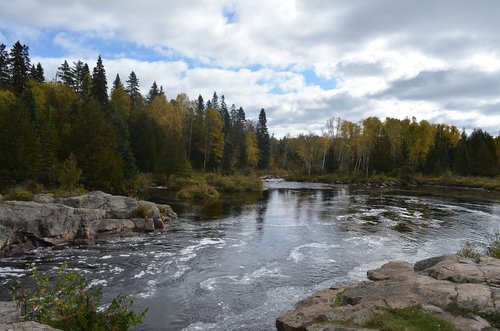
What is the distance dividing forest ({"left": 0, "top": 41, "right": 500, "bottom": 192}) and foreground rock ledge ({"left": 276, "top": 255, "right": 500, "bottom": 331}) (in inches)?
1187

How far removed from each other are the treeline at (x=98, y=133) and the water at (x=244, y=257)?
1508cm

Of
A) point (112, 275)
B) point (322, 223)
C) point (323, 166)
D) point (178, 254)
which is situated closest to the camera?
point (112, 275)

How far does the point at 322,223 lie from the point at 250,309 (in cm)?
1780

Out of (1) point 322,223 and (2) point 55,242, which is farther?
(1) point 322,223

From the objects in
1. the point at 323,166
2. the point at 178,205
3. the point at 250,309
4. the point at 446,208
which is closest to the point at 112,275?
the point at 250,309

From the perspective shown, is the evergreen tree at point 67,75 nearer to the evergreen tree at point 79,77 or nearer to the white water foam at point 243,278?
the evergreen tree at point 79,77

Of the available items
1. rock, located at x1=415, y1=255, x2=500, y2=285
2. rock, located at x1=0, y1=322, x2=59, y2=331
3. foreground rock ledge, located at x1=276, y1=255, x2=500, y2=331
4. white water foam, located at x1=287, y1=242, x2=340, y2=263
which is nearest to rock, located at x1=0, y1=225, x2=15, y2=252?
white water foam, located at x1=287, y1=242, x2=340, y2=263

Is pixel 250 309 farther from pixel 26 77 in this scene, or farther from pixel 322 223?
pixel 26 77

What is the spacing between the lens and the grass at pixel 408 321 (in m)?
8.55

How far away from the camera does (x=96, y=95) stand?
71812 millimetres

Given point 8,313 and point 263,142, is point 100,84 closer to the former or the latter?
point 263,142

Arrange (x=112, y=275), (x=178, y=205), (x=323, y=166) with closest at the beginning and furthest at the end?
(x=112, y=275), (x=178, y=205), (x=323, y=166)

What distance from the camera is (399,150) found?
92062mm

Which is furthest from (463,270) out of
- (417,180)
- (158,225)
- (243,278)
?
(417,180)
